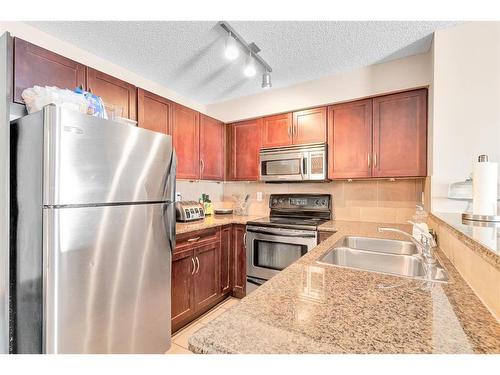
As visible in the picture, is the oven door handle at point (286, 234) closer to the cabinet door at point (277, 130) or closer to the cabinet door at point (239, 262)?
the cabinet door at point (239, 262)

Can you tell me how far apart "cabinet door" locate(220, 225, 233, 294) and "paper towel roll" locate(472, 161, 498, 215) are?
199 cm

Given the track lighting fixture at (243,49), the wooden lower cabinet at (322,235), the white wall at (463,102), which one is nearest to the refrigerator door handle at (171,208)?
the track lighting fixture at (243,49)

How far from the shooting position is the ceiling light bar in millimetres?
1679

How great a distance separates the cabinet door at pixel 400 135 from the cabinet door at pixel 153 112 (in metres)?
2.01

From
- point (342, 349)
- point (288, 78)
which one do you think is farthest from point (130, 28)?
point (342, 349)

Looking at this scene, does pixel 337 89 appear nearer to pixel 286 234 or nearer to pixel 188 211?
pixel 286 234

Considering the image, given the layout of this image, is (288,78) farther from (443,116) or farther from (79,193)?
(79,193)

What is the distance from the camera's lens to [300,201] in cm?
284

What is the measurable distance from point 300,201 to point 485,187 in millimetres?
1814

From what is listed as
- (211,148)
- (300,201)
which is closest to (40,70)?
(211,148)

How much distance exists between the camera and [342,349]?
525mm

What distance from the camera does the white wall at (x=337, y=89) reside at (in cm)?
210

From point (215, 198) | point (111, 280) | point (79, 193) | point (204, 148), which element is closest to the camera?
point (79, 193)
